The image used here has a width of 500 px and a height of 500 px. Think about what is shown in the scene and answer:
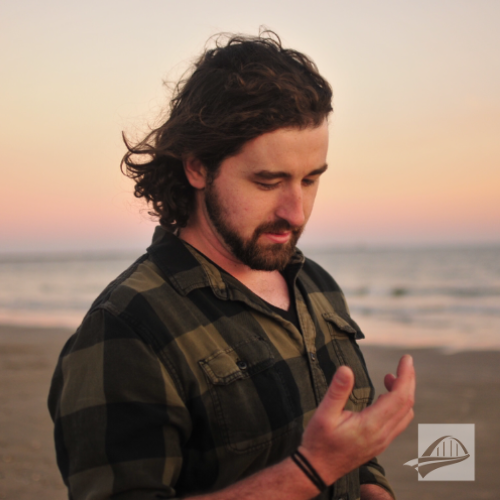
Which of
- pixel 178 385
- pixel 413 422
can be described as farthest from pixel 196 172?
pixel 413 422

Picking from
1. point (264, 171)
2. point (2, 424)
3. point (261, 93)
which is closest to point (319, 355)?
point (264, 171)

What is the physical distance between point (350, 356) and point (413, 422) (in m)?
4.88

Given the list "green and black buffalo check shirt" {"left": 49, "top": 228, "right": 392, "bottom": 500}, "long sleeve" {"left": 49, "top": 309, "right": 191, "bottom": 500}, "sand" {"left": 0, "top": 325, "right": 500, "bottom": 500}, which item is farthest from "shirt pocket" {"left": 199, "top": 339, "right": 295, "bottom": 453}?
"sand" {"left": 0, "top": 325, "right": 500, "bottom": 500}

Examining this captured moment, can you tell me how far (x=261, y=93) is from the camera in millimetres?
2020

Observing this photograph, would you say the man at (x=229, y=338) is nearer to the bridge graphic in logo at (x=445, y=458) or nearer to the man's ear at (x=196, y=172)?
the man's ear at (x=196, y=172)

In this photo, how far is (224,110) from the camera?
2084 millimetres

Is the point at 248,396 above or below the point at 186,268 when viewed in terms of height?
below

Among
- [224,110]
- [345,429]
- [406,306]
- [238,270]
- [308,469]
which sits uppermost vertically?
[224,110]

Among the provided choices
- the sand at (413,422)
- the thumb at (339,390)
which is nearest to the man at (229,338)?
the thumb at (339,390)

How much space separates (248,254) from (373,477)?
1162 millimetres

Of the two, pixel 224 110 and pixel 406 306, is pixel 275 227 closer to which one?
pixel 224 110

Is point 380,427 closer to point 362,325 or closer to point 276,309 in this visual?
point 276,309

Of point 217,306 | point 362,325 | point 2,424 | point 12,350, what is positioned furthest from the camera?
point 362,325

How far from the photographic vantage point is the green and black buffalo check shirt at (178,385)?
1449mm
